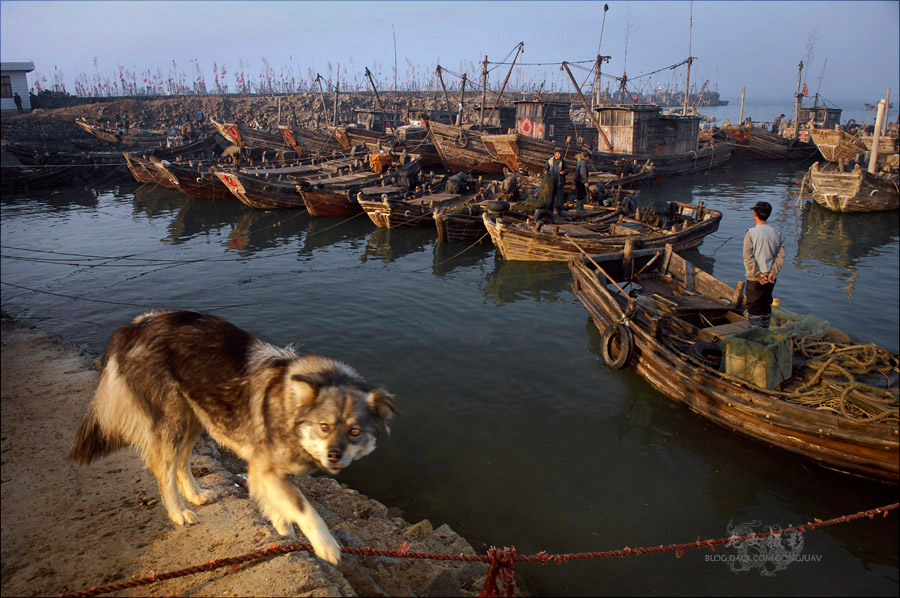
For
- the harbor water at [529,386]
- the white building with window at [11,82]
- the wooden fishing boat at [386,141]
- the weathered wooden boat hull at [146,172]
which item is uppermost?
the white building with window at [11,82]

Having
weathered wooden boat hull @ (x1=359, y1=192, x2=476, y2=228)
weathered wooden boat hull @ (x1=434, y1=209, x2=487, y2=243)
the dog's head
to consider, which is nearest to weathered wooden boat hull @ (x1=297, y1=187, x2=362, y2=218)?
weathered wooden boat hull @ (x1=359, y1=192, x2=476, y2=228)

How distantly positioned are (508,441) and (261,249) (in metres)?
14.7

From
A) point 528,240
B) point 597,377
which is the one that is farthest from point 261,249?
point 597,377

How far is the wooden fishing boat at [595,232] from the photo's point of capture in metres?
14.5

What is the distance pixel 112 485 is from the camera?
198 inches

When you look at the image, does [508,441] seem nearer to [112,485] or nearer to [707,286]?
[112,485]

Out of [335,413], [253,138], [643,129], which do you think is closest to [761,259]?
[335,413]

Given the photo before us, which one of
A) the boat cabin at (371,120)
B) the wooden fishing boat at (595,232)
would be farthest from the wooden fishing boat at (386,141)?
the wooden fishing boat at (595,232)

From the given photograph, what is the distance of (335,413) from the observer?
3.00 m

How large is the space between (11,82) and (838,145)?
7677cm

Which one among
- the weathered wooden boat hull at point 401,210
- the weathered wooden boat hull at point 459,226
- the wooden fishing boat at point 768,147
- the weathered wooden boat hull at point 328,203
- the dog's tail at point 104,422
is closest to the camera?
the dog's tail at point 104,422

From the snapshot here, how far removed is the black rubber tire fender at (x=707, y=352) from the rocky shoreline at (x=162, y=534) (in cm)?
464

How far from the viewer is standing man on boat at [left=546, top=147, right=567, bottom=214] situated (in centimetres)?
1650

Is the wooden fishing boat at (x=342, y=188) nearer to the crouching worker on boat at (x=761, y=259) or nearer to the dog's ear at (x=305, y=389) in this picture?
the crouching worker on boat at (x=761, y=259)
